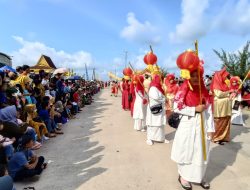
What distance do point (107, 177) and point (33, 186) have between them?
1250mm

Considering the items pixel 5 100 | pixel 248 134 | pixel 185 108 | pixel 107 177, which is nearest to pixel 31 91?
pixel 5 100

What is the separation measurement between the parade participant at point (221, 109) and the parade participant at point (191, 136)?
124 inches

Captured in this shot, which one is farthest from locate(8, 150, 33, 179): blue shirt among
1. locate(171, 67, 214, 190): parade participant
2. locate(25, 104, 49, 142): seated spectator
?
locate(171, 67, 214, 190): parade participant

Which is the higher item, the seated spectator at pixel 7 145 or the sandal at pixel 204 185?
the seated spectator at pixel 7 145

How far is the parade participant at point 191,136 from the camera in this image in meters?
4.64

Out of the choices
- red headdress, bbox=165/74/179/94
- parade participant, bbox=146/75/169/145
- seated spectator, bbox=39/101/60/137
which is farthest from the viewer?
red headdress, bbox=165/74/179/94

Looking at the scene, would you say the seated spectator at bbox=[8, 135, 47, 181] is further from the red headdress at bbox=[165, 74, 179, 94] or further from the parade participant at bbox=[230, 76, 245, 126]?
the parade participant at bbox=[230, 76, 245, 126]

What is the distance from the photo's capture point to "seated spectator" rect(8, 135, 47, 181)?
16.1ft

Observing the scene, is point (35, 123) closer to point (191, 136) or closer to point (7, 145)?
point (7, 145)

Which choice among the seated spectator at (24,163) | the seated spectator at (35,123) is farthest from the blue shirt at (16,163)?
the seated spectator at (35,123)

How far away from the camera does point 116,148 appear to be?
23.3 feet

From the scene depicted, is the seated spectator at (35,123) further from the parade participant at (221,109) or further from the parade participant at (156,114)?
the parade participant at (221,109)

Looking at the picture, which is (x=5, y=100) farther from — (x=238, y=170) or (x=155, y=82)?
(x=238, y=170)

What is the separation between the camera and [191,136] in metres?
4.65
